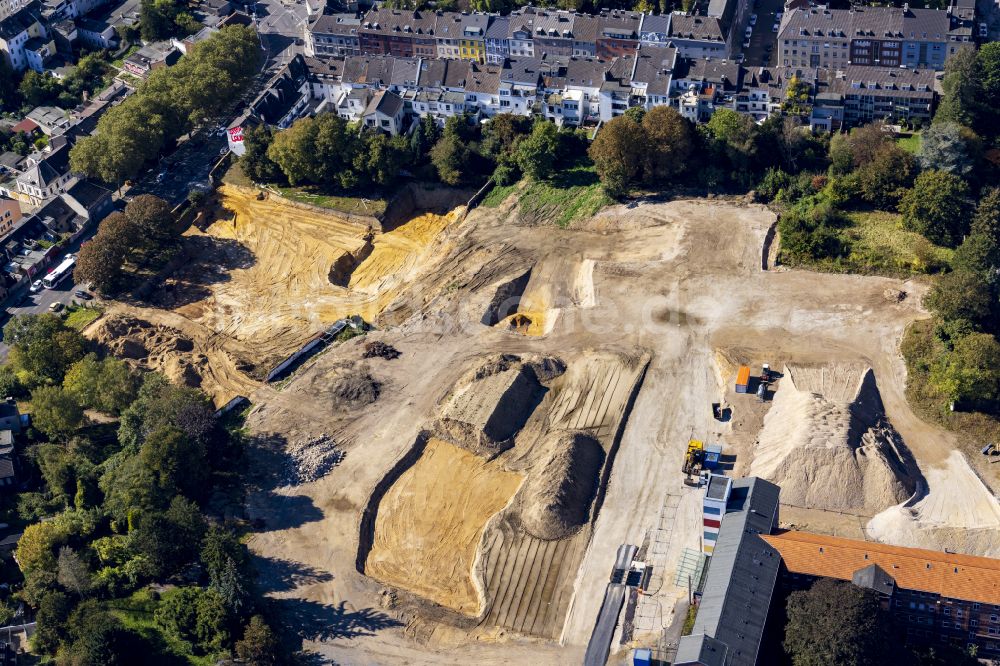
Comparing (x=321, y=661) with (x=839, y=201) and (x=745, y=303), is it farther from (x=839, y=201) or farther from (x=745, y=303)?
(x=839, y=201)

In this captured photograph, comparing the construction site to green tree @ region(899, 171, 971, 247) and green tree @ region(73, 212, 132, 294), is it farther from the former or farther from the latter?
green tree @ region(899, 171, 971, 247)

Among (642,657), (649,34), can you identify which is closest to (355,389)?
(642,657)

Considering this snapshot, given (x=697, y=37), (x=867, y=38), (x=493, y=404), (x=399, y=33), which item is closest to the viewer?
(x=493, y=404)

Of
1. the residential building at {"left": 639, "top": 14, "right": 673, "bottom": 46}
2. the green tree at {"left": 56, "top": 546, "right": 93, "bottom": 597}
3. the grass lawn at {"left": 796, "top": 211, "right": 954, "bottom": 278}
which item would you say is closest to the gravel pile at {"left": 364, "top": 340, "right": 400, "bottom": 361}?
the green tree at {"left": 56, "top": 546, "right": 93, "bottom": 597}

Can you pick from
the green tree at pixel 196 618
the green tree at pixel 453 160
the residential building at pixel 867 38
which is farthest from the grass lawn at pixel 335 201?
the green tree at pixel 196 618

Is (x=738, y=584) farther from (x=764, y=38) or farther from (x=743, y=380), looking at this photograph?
(x=764, y=38)

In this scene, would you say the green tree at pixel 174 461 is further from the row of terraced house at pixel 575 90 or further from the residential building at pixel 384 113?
the row of terraced house at pixel 575 90
